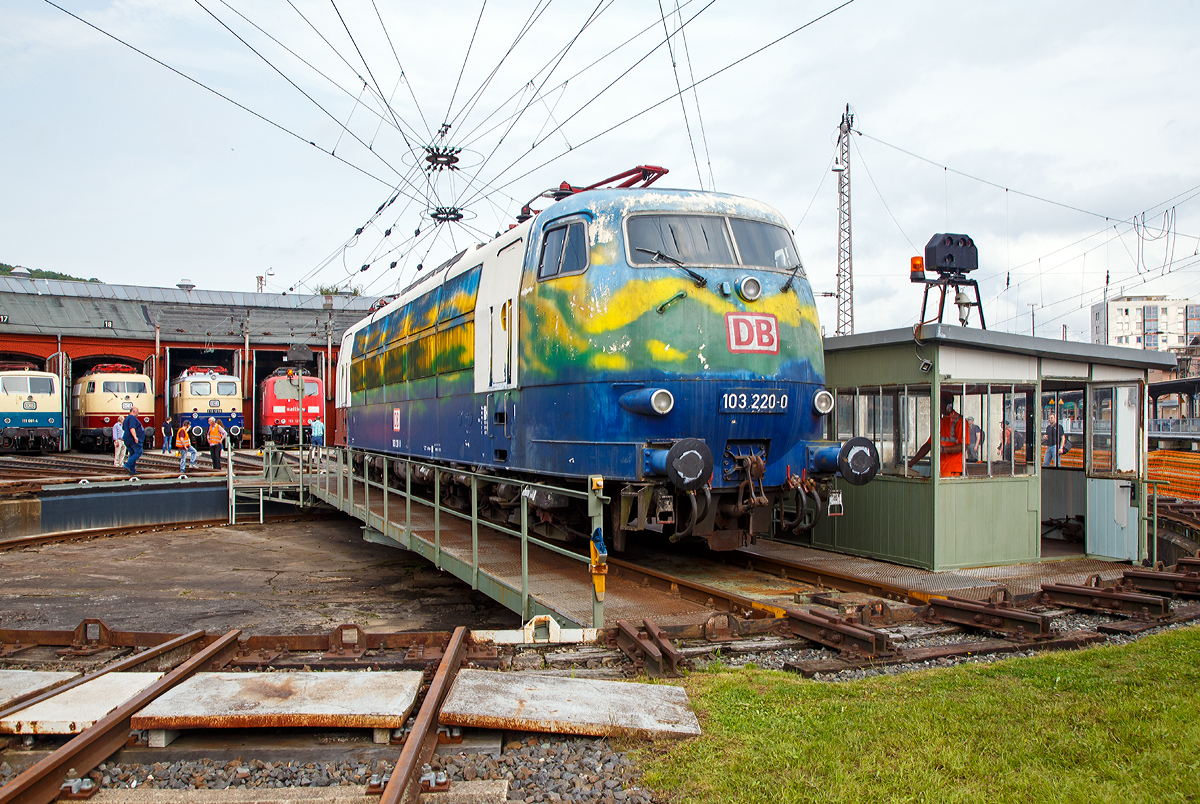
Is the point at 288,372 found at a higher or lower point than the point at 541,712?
higher

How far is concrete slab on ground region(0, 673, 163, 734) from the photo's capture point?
169 inches

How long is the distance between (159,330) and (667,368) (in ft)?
117

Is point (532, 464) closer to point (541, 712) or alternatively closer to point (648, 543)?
point (648, 543)

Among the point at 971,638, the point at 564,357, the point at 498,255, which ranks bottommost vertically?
the point at 971,638

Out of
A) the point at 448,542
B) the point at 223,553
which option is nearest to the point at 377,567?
the point at 223,553

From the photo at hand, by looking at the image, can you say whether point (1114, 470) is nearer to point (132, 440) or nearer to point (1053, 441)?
point (1053, 441)

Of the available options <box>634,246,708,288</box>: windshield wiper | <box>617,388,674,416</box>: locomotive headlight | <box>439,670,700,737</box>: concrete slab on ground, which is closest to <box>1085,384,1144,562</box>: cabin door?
<box>634,246,708,288</box>: windshield wiper

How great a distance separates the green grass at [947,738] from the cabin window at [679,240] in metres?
3.97

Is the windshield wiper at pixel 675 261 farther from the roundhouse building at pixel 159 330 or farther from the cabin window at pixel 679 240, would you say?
the roundhouse building at pixel 159 330

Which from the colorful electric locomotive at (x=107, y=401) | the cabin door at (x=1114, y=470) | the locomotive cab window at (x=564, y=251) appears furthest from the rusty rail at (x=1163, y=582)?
the colorful electric locomotive at (x=107, y=401)

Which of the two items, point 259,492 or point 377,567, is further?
point 259,492

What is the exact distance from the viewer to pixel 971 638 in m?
6.42

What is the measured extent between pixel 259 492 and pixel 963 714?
18519 millimetres

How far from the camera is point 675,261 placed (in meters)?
7.80
